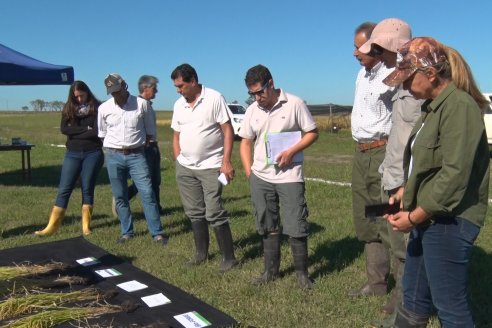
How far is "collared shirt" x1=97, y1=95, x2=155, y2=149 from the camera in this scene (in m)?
5.62

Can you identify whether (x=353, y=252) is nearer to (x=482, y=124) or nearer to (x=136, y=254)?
(x=136, y=254)

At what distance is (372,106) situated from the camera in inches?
140

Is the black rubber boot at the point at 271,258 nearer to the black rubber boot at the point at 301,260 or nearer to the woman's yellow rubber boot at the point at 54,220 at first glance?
the black rubber boot at the point at 301,260

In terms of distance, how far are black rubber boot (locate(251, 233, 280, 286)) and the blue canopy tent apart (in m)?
5.12

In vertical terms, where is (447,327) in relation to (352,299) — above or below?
above

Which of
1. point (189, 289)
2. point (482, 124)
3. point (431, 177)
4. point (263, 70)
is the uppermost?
point (263, 70)

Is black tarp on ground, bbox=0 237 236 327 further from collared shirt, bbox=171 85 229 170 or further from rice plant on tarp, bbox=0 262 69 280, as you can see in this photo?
collared shirt, bbox=171 85 229 170

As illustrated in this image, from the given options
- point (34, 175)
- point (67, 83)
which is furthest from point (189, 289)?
point (34, 175)

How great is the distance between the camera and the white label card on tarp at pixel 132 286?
159 inches

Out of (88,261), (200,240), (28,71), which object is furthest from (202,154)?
(28,71)

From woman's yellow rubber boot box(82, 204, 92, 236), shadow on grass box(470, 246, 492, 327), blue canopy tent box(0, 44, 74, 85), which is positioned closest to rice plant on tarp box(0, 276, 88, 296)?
woman's yellow rubber boot box(82, 204, 92, 236)

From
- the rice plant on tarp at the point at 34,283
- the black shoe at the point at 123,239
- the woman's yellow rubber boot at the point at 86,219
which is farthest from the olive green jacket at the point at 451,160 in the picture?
the woman's yellow rubber boot at the point at 86,219

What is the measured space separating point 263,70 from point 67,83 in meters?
5.76

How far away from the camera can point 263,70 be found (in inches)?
159
